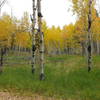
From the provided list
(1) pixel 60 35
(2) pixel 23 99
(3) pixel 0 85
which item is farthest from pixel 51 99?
(1) pixel 60 35

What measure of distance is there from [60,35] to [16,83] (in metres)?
43.9

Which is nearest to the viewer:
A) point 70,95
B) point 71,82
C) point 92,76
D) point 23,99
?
point 23,99

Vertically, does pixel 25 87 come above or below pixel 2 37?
below

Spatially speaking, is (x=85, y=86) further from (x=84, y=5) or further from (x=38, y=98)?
(x=84, y=5)

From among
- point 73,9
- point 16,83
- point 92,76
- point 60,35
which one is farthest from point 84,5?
point 60,35

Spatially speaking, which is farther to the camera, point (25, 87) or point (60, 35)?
point (60, 35)

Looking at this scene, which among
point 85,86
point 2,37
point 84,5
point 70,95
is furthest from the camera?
point 2,37

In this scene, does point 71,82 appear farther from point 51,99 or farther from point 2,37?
point 2,37

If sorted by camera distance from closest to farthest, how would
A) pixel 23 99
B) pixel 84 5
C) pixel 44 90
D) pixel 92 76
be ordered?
pixel 23 99 → pixel 44 90 → pixel 92 76 → pixel 84 5

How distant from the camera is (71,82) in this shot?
11609mm

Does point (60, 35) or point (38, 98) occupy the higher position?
point (60, 35)

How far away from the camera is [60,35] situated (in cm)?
5459

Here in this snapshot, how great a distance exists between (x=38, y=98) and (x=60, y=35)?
46.7 m

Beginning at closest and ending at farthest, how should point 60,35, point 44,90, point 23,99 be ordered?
point 23,99
point 44,90
point 60,35
